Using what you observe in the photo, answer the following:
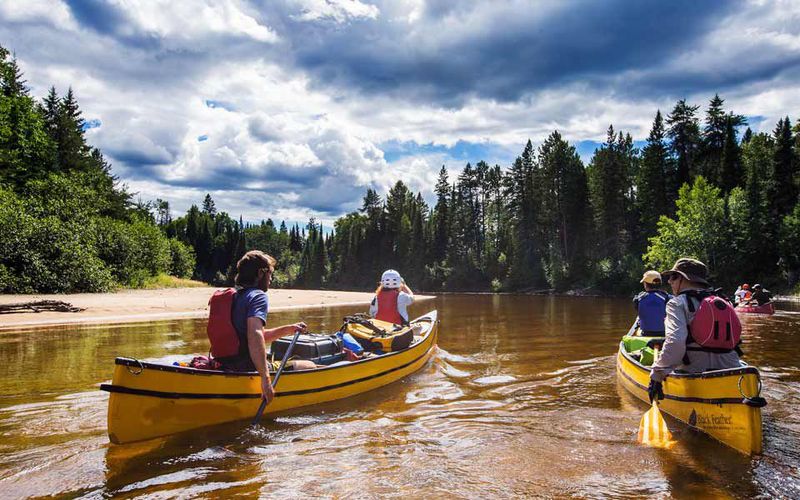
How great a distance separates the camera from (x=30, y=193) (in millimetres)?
31328

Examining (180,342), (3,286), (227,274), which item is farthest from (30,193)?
(227,274)

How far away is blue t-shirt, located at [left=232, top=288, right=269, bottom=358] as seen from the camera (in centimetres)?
583

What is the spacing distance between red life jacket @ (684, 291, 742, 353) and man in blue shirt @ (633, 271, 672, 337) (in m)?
3.30

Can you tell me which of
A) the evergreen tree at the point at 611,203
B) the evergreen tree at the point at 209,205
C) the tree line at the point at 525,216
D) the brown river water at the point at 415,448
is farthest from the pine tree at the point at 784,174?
the evergreen tree at the point at 209,205

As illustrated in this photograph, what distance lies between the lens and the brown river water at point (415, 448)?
4676mm

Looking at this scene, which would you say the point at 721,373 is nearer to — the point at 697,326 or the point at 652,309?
the point at 697,326

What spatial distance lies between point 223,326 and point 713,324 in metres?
6.14

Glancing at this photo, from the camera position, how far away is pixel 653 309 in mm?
9258

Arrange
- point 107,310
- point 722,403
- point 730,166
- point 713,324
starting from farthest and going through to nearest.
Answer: point 730,166, point 107,310, point 713,324, point 722,403

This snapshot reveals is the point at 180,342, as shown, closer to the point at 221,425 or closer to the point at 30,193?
the point at 221,425

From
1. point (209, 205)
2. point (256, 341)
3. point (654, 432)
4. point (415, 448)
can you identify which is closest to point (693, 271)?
point (654, 432)

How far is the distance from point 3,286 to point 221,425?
2580 centimetres

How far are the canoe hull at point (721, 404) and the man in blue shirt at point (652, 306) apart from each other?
9.02 feet

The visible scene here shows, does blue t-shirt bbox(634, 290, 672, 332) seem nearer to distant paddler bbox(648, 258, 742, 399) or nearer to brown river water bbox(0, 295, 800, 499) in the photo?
brown river water bbox(0, 295, 800, 499)
